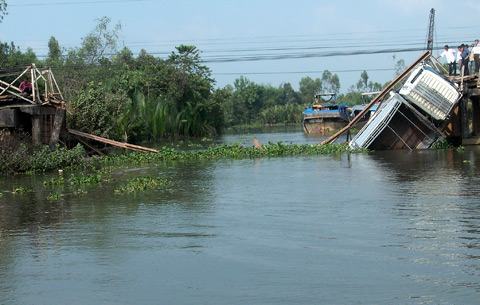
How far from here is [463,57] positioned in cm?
2961

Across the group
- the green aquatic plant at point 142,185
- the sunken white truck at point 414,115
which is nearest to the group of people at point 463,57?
the sunken white truck at point 414,115

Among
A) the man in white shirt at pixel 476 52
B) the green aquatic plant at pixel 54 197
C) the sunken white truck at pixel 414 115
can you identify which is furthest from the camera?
the man in white shirt at pixel 476 52

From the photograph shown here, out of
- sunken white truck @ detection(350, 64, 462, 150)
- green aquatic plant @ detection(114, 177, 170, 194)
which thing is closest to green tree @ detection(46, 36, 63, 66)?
sunken white truck @ detection(350, 64, 462, 150)

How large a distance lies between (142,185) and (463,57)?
56.2 feet

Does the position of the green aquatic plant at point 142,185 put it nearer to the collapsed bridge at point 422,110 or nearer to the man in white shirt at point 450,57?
the collapsed bridge at point 422,110

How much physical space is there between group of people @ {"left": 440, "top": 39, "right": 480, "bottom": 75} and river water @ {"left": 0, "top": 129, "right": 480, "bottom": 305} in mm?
12017

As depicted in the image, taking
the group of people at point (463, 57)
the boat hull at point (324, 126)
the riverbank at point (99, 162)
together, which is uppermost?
the group of people at point (463, 57)

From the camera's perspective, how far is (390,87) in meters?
30.1

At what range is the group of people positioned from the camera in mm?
29406

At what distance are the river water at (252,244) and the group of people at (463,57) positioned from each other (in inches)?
473

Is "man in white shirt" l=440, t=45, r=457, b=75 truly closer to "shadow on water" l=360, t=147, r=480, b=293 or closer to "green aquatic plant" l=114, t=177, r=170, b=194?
"shadow on water" l=360, t=147, r=480, b=293

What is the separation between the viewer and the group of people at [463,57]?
1158 inches

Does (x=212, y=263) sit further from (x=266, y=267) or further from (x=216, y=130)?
(x=216, y=130)

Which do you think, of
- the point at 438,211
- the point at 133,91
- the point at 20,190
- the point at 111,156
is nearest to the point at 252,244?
the point at 438,211
